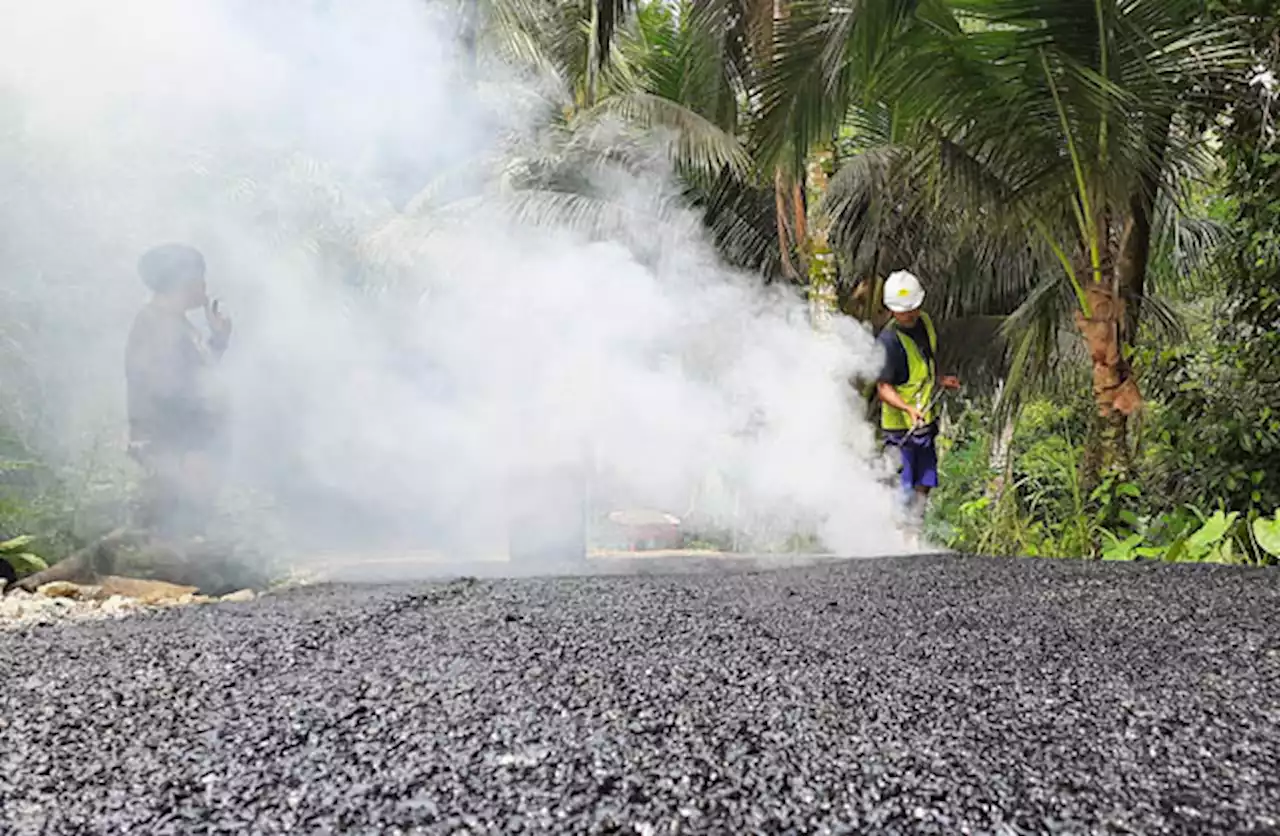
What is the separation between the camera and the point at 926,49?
4.46 m

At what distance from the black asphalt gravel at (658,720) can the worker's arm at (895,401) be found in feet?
7.44

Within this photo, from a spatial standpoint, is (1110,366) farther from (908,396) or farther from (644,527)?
(644,527)

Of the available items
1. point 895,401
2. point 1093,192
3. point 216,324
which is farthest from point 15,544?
point 1093,192

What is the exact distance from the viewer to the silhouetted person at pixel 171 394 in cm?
417

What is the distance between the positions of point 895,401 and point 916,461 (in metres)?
0.34

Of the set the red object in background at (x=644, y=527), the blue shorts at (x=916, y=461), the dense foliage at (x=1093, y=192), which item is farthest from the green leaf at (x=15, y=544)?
the blue shorts at (x=916, y=461)

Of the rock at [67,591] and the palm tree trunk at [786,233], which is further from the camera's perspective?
the palm tree trunk at [786,233]

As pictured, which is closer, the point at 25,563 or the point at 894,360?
the point at 25,563

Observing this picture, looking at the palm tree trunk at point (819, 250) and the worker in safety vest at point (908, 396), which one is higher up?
the palm tree trunk at point (819, 250)

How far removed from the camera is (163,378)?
418 centimetres

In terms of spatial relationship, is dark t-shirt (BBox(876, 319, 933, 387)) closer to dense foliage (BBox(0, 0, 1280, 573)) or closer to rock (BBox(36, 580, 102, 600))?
dense foliage (BBox(0, 0, 1280, 573))

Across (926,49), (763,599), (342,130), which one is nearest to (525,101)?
(342,130)

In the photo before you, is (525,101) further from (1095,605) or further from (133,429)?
(1095,605)

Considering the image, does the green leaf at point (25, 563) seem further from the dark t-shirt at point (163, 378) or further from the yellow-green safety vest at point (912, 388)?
the yellow-green safety vest at point (912, 388)
